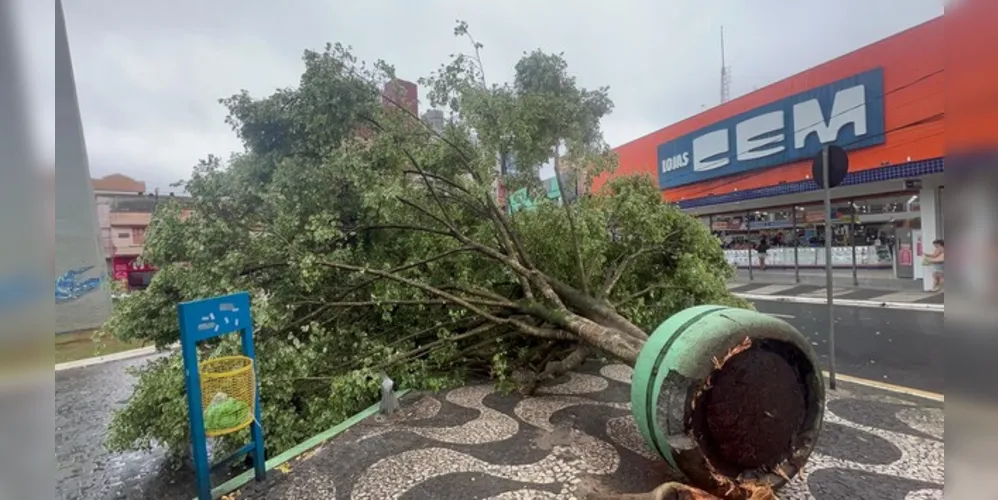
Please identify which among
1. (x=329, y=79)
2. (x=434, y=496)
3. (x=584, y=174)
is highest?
(x=329, y=79)

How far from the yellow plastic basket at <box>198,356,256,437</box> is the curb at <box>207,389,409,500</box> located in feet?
1.15

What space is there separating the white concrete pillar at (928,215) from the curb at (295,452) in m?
11.6

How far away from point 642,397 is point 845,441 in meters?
1.96

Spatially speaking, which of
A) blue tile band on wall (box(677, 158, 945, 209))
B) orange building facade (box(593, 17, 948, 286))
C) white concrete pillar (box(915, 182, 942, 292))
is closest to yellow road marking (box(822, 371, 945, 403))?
orange building facade (box(593, 17, 948, 286))

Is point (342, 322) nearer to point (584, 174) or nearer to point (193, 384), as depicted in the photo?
point (193, 384)

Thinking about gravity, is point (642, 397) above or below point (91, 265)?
below

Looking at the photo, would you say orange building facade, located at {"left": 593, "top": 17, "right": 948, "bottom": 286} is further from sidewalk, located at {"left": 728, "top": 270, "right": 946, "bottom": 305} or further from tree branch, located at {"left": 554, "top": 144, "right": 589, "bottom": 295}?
tree branch, located at {"left": 554, "top": 144, "right": 589, "bottom": 295}

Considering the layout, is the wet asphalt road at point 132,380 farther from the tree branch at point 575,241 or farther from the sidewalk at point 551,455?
the tree branch at point 575,241

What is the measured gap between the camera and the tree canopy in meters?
4.61

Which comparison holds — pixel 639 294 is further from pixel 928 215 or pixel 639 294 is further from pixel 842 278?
pixel 842 278

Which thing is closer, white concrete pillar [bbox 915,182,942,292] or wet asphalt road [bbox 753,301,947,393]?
wet asphalt road [bbox 753,301,947,393]

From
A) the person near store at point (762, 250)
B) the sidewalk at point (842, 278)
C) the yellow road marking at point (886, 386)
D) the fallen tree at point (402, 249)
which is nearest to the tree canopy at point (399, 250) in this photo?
the fallen tree at point (402, 249)
